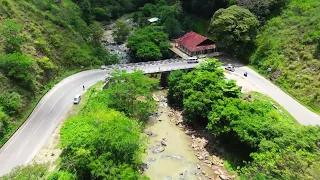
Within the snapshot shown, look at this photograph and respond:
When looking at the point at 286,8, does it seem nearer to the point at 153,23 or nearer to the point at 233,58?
the point at 233,58

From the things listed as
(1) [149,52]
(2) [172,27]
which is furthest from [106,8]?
(1) [149,52]

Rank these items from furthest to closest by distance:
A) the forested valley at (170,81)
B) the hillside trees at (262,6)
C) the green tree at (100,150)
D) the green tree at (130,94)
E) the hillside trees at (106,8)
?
the hillside trees at (106,8), the hillside trees at (262,6), the green tree at (130,94), the forested valley at (170,81), the green tree at (100,150)

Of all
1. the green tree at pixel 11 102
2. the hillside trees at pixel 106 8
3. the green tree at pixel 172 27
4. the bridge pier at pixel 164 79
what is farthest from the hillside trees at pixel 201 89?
the hillside trees at pixel 106 8

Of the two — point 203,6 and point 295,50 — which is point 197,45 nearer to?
point 203,6

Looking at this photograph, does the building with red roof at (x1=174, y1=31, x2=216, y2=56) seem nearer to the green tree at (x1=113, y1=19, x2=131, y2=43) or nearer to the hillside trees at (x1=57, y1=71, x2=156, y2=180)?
the green tree at (x1=113, y1=19, x2=131, y2=43)

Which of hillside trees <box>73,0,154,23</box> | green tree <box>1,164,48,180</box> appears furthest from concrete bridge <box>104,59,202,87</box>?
hillside trees <box>73,0,154,23</box>

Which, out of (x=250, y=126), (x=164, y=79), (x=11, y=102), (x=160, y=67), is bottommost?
(x=164, y=79)

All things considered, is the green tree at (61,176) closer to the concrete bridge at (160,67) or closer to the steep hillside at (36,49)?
the steep hillside at (36,49)
